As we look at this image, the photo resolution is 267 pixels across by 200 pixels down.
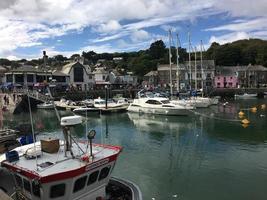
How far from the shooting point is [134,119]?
50688 mm

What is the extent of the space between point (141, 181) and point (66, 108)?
44.8 meters

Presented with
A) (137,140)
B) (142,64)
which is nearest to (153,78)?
(142,64)

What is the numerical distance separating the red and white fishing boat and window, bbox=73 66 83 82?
83.3 meters

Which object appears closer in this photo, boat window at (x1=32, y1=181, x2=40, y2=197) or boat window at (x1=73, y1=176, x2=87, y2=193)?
boat window at (x1=32, y1=181, x2=40, y2=197)

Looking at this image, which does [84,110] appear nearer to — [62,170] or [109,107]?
[109,107]

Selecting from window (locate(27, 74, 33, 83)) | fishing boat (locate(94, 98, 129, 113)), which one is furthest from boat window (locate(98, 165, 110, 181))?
window (locate(27, 74, 33, 83))

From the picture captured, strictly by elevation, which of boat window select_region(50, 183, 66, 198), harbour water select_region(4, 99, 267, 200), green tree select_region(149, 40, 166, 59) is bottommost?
harbour water select_region(4, 99, 267, 200)

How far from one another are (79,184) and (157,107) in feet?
133

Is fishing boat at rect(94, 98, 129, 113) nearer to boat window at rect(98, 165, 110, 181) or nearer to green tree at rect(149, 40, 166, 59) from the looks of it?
boat window at rect(98, 165, 110, 181)

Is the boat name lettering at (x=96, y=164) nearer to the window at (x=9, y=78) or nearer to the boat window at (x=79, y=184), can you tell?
the boat window at (x=79, y=184)

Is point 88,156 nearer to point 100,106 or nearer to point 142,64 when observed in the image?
point 100,106

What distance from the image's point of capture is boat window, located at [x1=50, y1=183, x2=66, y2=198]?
11.5 m

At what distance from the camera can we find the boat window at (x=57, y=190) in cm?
1151

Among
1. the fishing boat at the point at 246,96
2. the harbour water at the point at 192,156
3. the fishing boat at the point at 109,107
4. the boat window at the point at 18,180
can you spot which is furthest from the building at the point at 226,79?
the boat window at the point at 18,180
